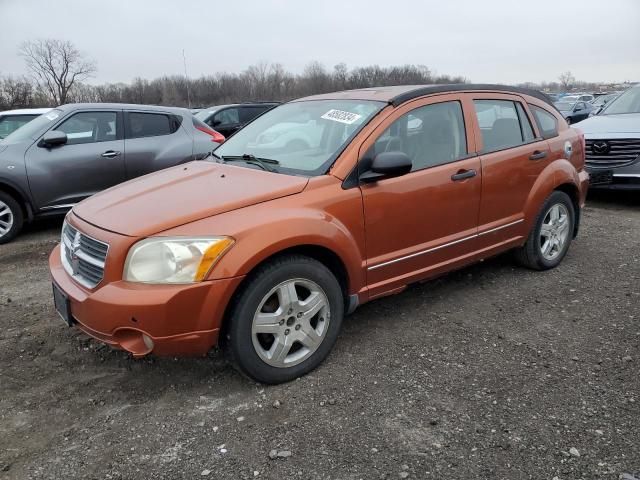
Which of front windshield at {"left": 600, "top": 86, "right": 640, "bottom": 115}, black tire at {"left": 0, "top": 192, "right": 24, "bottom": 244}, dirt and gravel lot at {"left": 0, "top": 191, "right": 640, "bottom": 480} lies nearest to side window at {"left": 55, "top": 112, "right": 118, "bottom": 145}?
black tire at {"left": 0, "top": 192, "right": 24, "bottom": 244}

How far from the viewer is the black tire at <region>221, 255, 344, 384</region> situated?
2768 mm

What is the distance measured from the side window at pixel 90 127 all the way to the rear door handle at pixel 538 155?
5013mm

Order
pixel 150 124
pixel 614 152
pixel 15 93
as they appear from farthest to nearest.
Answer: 1. pixel 15 93
2. pixel 614 152
3. pixel 150 124

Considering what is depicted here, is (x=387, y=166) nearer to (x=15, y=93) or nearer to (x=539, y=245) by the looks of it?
(x=539, y=245)

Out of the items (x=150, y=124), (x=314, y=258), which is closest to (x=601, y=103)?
(x=150, y=124)

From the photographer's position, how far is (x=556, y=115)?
192 inches

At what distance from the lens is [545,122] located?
15.3 ft

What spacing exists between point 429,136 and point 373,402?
1.90 meters

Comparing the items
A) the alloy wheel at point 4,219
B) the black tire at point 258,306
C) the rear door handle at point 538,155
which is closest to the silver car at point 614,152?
the rear door handle at point 538,155

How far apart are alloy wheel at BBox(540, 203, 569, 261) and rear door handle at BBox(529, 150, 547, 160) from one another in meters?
0.48

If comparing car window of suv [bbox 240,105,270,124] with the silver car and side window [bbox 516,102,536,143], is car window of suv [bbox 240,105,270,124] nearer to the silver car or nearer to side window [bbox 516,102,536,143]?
the silver car

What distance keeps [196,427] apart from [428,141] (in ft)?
7.82

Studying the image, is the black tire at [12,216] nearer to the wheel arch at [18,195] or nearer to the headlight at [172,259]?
the wheel arch at [18,195]

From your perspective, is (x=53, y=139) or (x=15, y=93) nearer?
(x=53, y=139)
